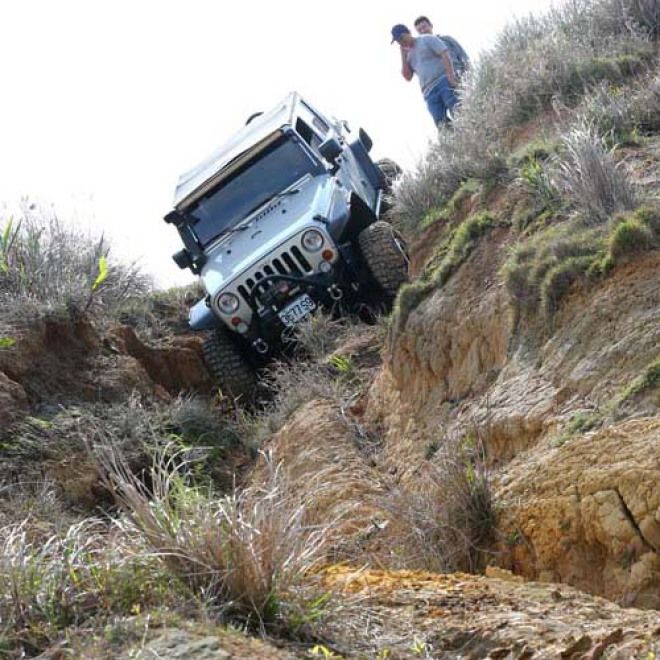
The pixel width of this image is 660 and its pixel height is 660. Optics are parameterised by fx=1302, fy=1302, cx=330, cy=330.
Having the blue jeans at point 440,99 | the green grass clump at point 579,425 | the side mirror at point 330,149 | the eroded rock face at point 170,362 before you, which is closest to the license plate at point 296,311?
the eroded rock face at point 170,362

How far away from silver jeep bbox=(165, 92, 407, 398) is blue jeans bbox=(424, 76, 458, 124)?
3.90ft

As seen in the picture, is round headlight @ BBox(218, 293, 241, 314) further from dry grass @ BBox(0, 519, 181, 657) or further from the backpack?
dry grass @ BBox(0, 519, 181, 657)

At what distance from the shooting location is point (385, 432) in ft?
29.1

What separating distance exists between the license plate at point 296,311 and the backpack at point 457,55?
13.2 ft

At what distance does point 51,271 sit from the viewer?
40.7ft

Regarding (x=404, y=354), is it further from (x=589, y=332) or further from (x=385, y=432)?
(x=589, y=332)

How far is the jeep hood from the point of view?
12125 millimetres

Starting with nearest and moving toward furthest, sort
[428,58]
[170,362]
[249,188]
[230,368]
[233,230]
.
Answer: [230,368], [233,230], [249,188], [170,362], [428,58]

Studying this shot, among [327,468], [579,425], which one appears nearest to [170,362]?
[327,468]

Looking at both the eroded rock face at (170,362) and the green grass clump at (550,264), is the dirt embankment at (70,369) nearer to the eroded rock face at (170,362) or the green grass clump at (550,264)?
the eroded rock face at (170,362)

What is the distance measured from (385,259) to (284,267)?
3.09 feet

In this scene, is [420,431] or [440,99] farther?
[440,99]

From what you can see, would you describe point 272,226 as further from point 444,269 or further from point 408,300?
point 444,269

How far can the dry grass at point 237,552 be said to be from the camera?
379 centimetres
